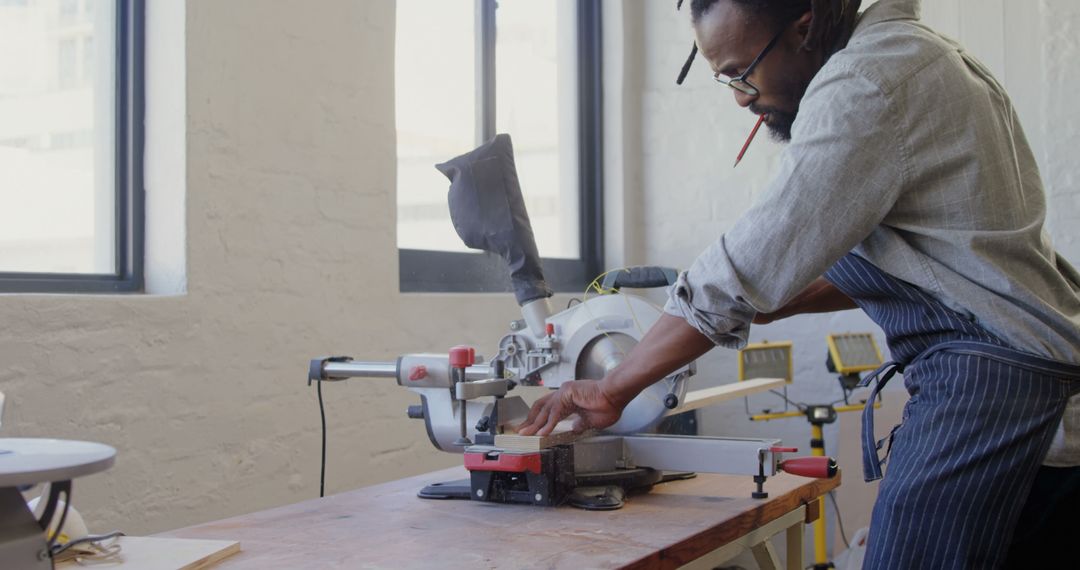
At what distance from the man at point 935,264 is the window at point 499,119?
1.78m

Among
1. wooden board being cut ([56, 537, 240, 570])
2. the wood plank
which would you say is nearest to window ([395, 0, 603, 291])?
the wood plank

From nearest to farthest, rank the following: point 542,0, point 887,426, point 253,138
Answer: point 253,138 < point 887,426 < point 542,0

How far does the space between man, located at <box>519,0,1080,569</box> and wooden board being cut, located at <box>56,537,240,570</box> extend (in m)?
0.67

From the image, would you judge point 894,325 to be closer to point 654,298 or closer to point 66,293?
point 66,293

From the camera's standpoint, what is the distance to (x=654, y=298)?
412cm

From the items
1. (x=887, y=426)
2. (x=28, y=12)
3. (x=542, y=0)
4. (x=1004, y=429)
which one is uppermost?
(x=542, y=0)

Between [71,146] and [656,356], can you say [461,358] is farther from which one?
[71,146]

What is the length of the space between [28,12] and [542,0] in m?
2.20

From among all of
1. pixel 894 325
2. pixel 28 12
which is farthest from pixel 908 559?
pixel 28 12

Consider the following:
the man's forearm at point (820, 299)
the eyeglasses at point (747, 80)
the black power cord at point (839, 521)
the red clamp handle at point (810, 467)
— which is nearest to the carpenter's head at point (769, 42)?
the eyeglasses at point (747, 80)

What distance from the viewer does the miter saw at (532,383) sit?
1554 millimetres

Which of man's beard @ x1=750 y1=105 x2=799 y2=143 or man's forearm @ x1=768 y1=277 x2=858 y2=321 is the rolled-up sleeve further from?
man's forearm @ x1=768 y1=277 x2=858 y2=321

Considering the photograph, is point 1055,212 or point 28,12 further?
point 1055,212

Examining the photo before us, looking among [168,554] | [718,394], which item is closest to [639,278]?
[718,394]
